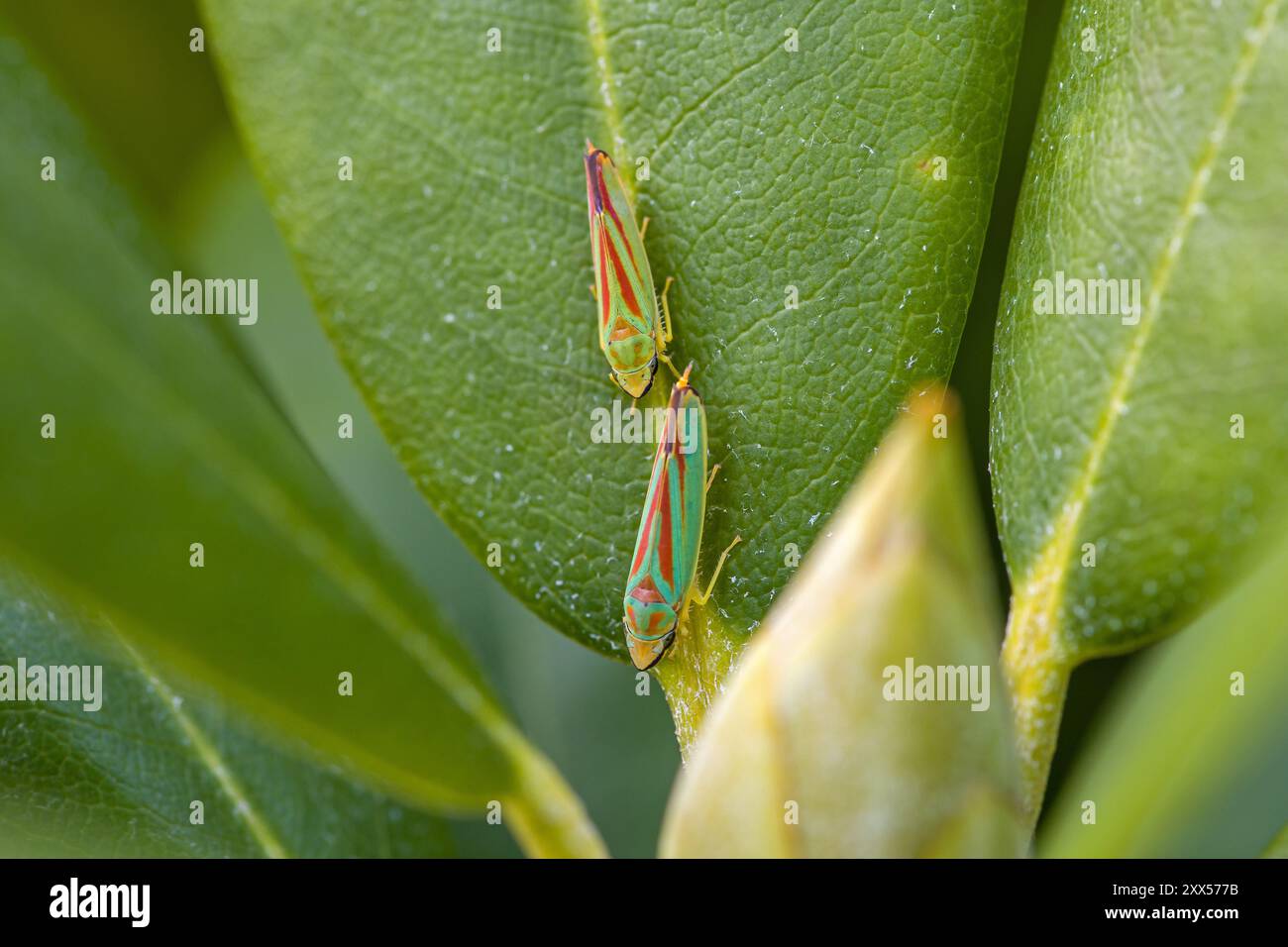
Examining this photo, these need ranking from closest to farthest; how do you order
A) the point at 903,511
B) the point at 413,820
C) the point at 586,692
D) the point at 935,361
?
the point at 903,511 < the point at 935,361 < the point at 413,820 < the point at 586,692

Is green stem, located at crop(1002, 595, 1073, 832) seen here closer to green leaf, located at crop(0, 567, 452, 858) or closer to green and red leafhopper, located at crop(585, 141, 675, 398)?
green and red leafhopper, located at crop(585, 141, 675, 398)

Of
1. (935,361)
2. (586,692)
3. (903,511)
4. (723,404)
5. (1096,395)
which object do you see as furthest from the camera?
(586,692)

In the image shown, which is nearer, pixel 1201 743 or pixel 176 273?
pixel 1201 743

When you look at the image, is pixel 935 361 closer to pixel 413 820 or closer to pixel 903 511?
pixel 903 511

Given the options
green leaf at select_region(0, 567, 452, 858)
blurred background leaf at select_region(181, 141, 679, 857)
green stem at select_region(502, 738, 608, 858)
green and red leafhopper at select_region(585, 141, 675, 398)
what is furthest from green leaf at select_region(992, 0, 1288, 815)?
blurred background leaf at select_region(181, 141, 679, 857)

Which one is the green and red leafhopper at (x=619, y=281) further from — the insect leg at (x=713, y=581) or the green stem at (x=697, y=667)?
the green stem at (x=697, y=667)

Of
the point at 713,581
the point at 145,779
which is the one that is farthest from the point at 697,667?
the point at 145,779
